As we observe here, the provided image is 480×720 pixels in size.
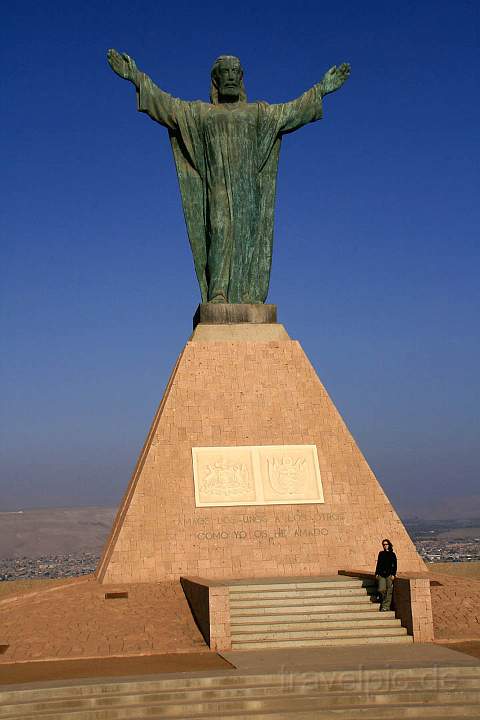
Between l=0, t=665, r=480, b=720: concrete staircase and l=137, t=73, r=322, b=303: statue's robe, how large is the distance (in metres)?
8.29

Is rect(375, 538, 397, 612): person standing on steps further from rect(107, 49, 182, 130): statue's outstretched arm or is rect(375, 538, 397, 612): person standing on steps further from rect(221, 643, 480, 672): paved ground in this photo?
rect(107, 49, 182, 130): statue's outstretched arm

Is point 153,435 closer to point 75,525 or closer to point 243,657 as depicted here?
point 243,657

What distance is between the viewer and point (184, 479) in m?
13.4

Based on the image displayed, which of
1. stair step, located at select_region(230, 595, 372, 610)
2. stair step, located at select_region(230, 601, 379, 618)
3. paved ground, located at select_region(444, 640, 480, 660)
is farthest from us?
stair step, located at select_region(230, 595, 372, 610)

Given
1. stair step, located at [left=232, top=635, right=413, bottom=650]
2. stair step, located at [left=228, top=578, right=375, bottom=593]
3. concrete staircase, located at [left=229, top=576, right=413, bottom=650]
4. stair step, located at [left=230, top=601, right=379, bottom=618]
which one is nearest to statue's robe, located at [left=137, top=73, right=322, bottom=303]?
stair step, located at [left=228, top=578, right=375, bottom=593]

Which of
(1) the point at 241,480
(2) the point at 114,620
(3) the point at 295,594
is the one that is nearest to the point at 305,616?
(3) the point at 295,594

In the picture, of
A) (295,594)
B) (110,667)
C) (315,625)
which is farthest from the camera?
(295,594)

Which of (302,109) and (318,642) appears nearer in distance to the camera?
(318,642)

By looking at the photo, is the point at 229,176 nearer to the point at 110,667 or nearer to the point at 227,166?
the point at 227,166

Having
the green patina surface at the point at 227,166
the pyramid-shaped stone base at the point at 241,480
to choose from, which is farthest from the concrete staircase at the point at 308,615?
the green patina surface at the point at 227,166

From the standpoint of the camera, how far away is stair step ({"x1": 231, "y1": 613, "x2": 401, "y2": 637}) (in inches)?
414

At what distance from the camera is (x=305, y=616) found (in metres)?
10.9

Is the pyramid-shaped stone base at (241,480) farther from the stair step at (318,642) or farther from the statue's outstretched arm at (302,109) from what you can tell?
the statue's outstretched arm at (302,109)

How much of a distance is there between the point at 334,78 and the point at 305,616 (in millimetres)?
9945
